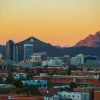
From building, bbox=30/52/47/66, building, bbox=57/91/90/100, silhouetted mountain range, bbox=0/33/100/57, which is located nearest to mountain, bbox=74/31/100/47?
silhouetted mountain range, bbox=0/33/100/57

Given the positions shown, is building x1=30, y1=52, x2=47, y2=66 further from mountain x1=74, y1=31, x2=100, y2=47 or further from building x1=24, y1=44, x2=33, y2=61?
mountain x1=74, y1=31, x2=100, y2=47

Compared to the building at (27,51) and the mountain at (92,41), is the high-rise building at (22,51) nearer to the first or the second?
the building at (27,51)

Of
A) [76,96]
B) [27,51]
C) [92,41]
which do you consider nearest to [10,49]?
[27,51]

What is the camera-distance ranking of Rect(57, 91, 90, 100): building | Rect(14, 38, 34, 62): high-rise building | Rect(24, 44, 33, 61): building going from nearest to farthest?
Rect(57, 91, 90, 100): building → Rect(14, 38, 34, 62): high-rise building → Rect(24, 44, 33, 61): building

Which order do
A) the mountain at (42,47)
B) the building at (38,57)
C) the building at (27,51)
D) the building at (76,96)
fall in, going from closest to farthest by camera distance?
the building at (76,96) → the building at (38,57) → the building at (27,51) → the mountain at (42,47)

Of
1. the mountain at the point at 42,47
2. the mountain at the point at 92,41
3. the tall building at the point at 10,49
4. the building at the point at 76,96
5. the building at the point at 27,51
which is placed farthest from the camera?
the mountain at the point at 92,41

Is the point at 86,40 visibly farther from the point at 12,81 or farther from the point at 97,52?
the point at 12,81

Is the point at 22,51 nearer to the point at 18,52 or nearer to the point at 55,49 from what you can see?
the point at 18,52

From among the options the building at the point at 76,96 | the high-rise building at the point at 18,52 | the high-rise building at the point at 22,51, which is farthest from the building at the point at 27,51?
the building at the point at 76,96

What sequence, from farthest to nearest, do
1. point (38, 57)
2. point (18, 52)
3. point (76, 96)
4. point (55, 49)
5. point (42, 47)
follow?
point (42, 47) → point (55, 49) → point (18, 52) → point (38, 57) → point (76, 96)

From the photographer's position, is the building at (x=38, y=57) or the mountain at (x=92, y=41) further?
the mountain at (x=92, y=41)

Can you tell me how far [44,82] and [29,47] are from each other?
52.7 meters

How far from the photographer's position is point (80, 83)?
3541 centimetres

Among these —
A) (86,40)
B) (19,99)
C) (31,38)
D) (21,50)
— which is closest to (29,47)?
(21,50)
